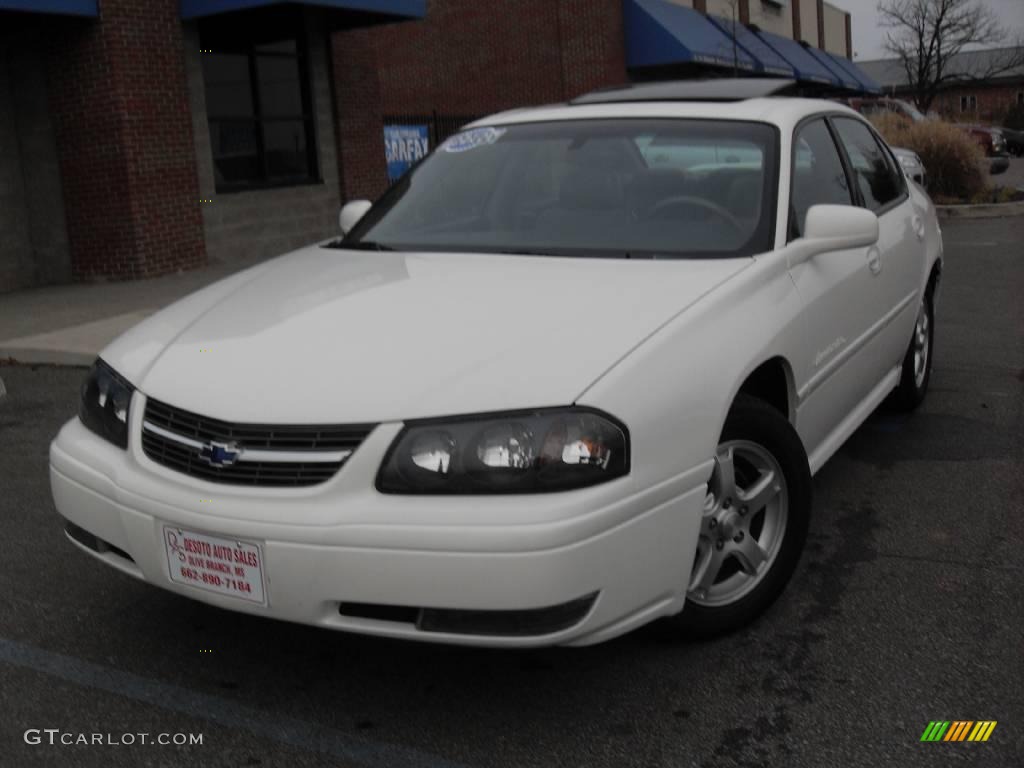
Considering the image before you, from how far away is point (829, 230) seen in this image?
386 centimetres

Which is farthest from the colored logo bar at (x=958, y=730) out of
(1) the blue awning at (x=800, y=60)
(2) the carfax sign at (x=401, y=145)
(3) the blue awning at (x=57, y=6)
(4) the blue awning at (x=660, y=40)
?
(1) the blue awning at (x=800, y=60)

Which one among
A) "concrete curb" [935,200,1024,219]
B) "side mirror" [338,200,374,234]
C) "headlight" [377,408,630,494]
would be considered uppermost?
"side mirror" [338,200,374,234]

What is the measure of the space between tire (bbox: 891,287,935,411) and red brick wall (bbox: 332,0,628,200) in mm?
19471

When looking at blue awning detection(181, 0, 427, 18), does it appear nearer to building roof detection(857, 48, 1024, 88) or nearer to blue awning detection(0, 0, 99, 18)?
blue awning detection(0, 0, 99, 18)

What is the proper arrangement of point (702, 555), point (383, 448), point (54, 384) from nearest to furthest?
point (383, 448)
point (702, 555)
point (54, 384)

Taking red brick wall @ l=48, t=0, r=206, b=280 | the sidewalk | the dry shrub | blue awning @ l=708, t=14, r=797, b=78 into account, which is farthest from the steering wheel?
blue awning @ l=708, t=14, r=797, b=78

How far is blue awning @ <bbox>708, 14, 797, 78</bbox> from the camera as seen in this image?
2964 cm

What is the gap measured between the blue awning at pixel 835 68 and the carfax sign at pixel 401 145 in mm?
21014

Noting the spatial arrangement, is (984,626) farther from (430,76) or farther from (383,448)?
(430,76)

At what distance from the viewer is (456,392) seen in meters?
2.78

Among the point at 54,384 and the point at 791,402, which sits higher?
the point at 791,402

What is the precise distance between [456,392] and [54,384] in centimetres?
544

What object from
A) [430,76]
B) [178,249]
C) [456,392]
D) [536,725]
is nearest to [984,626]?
[536,725]

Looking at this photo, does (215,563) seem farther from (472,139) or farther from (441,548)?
(472,139)
